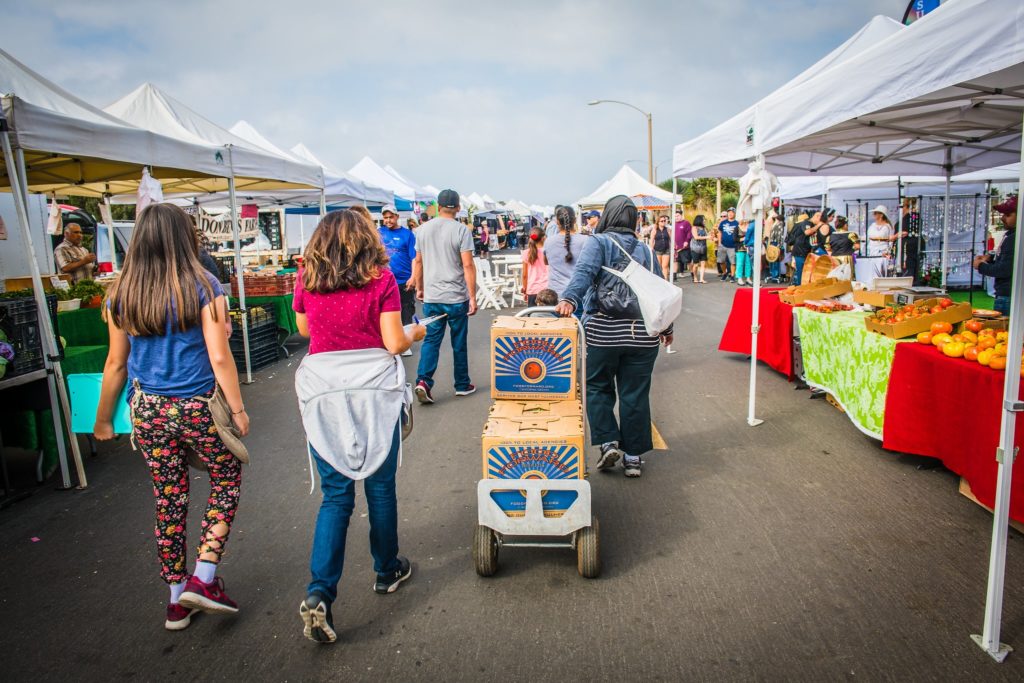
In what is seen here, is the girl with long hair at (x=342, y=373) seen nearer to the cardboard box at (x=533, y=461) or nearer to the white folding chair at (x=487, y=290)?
the cardboard box at (x=533, y=461)

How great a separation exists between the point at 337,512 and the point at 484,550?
0.84 metres

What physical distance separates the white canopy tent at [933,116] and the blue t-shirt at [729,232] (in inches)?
367

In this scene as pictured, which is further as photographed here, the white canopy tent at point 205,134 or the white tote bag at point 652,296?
the white canopy tent at point 205,134

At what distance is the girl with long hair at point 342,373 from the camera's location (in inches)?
112

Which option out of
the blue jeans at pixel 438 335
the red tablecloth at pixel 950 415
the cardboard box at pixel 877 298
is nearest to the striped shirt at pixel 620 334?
the red tablecloth at pixel 950 415

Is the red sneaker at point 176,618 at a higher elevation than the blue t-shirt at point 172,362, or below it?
below

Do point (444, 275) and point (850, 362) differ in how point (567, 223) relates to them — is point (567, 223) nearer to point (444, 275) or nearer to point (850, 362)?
point (444, 275)

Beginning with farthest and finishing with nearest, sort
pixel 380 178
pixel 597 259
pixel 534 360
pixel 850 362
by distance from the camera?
pixel 380 178 < pixel 850 362 < pixel 597 259 < pixel 534 360

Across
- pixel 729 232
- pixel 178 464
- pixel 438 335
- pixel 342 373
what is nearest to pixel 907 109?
pixel 438 335

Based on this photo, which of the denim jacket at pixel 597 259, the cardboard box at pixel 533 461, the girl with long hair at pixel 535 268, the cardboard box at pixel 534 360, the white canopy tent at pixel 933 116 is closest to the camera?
the white canopy tent at pixel 933 116

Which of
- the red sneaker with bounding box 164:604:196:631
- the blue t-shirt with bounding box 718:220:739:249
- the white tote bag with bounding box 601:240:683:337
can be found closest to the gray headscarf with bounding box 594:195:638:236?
the white tote bag with bounding box 601:240:683:337

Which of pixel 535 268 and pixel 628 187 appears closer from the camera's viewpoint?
pixel 535 268

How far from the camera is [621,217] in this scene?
179 inches

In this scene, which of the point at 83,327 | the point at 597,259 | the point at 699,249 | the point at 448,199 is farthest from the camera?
the point at 699,249
